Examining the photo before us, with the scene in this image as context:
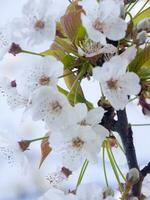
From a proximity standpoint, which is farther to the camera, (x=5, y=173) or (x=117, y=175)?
(x=5, y=173)

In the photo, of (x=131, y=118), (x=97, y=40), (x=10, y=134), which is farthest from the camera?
(x=131, y=118)

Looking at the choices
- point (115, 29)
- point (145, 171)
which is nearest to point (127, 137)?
point (145, 171)

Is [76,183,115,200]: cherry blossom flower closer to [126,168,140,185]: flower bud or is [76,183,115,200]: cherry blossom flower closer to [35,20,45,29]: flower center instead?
[126,168,140,185]: flower bud

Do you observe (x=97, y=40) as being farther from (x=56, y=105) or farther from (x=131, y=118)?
(x=131, y=118)

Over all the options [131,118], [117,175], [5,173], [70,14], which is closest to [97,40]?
[70,14]

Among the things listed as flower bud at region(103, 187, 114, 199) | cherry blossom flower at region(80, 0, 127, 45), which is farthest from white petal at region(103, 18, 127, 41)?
flower bud at region(103, 187, 114, 199)

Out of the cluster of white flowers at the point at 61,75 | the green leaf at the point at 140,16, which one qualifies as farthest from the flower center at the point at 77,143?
the green leaf at the point at 140,16
